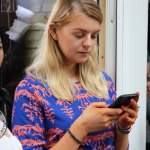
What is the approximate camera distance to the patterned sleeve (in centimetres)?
112

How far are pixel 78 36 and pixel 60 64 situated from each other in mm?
134

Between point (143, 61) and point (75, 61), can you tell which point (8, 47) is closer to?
point (75, 61)

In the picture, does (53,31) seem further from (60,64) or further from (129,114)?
(129,114)

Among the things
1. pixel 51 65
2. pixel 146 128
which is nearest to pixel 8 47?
pixel 51 65

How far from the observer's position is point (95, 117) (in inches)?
43.9

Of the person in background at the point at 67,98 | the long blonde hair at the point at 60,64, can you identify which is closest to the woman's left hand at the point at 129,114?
the person in background at the point at 67,98

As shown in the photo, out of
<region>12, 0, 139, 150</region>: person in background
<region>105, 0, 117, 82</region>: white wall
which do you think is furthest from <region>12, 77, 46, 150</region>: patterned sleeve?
<region>105, 0, 117, 82</region>: white wall

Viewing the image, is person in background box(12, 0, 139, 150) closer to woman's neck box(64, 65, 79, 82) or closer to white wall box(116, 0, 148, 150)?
woman's neck box(64, 65, 79, 82)

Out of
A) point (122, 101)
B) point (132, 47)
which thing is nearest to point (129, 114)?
point (122, 101)

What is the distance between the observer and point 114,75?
6.02ft

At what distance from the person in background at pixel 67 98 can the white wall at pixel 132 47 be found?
55 centimetres

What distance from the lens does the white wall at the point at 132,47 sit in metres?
1.78

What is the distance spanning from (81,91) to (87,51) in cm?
16

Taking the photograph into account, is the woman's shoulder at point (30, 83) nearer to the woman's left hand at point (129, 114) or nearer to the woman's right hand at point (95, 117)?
the woman's right hand at point (95, 117)
